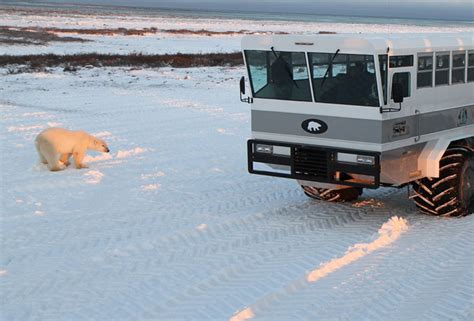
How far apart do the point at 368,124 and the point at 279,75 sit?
4.66 ft

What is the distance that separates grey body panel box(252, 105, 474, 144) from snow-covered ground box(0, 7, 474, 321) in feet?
3.80

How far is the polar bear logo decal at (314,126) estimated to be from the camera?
878 centimetres

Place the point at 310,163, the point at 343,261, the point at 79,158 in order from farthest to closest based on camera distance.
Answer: the point at 79,158 < the point at 310,163 < the point at 343,261

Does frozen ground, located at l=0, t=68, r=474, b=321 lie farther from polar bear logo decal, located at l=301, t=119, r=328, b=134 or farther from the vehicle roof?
the vehicle roof

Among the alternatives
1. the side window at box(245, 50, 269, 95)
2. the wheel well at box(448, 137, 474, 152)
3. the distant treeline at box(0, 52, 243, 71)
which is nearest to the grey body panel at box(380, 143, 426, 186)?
the wheel well at box(448, 137, 474, 152)

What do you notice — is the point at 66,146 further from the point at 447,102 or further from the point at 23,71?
the point at 23,71

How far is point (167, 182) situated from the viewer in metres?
11.2

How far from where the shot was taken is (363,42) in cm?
820

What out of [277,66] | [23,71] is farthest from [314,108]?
[23,71]

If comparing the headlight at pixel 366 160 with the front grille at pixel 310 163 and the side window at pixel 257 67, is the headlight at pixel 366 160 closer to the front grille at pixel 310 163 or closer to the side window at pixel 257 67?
the front grille at pixel 310 163

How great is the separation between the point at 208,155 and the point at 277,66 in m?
4.68

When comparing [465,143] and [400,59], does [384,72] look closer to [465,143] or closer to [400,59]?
[400,59]

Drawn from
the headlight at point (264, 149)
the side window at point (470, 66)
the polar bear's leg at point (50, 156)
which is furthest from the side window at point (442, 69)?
the polar bear's leg at point (50, 156)

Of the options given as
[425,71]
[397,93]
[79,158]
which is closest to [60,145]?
[79,158]
